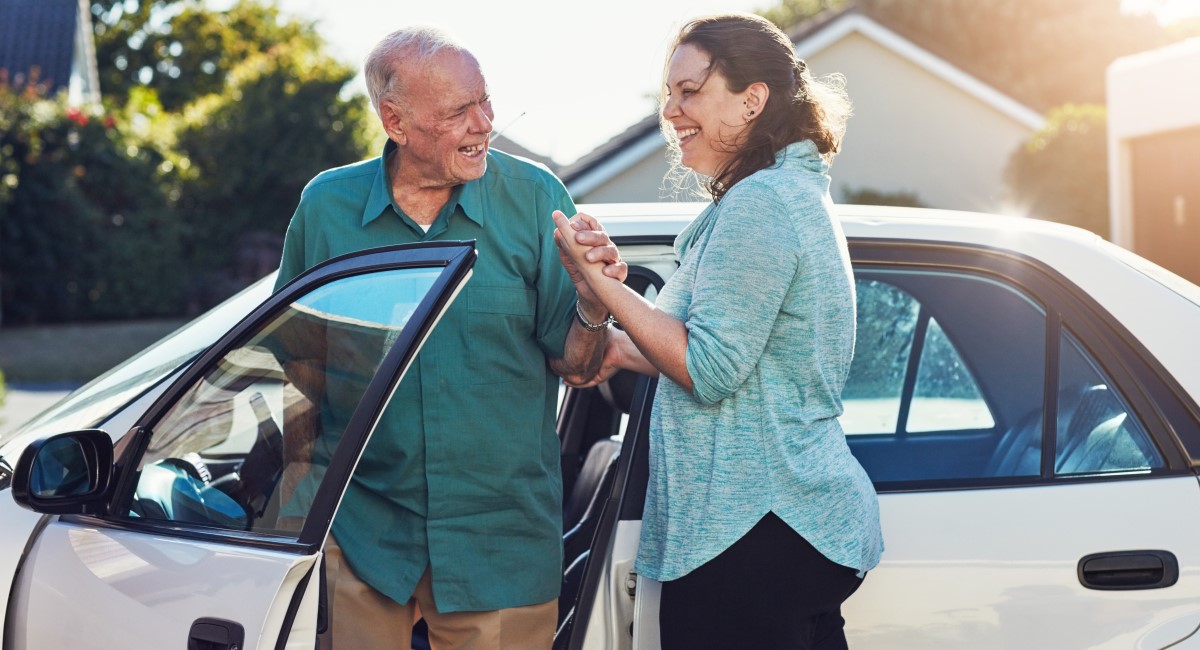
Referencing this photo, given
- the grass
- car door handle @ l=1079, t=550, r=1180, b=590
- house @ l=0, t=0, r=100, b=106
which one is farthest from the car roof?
house @ l=0, t=0, r=100, b=106

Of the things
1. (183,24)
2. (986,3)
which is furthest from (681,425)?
(183,24)

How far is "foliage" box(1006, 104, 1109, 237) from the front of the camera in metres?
16.2

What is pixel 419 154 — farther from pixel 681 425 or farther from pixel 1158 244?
pixel 1158 244

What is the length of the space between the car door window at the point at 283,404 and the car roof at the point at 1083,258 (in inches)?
31.2

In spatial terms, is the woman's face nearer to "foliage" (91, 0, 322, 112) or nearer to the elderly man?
the elderly man

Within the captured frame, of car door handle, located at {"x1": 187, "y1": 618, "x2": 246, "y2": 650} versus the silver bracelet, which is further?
the silver bracelet

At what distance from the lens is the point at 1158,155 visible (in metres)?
13.2

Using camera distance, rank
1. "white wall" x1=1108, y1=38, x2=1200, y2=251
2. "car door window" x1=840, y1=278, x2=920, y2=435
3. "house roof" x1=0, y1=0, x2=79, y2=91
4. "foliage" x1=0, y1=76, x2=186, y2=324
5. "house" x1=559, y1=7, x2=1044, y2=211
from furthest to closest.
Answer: "house roof" x1=0, y1=0, x2=79, y2=91 → "foliage" x1=0, y1=76, x2=186, y2=324 → "house" x1=559, y1=7, x2=1044, y2=211 → "white wall" x1=1108, y1=38, x2=1200, y2=251 → "car door window" x1=840, y1=278, x2=920, y2=435

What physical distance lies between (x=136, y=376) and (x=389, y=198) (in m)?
0.69

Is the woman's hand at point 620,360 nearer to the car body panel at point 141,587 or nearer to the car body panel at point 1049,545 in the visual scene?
the car body panel at point 1049,545

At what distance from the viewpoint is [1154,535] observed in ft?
7.39

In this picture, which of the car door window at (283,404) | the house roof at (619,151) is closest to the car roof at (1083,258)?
the car door window at (283,404)

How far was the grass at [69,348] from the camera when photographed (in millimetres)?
14086

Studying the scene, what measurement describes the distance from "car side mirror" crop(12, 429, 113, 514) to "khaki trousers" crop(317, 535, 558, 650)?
42 cm
